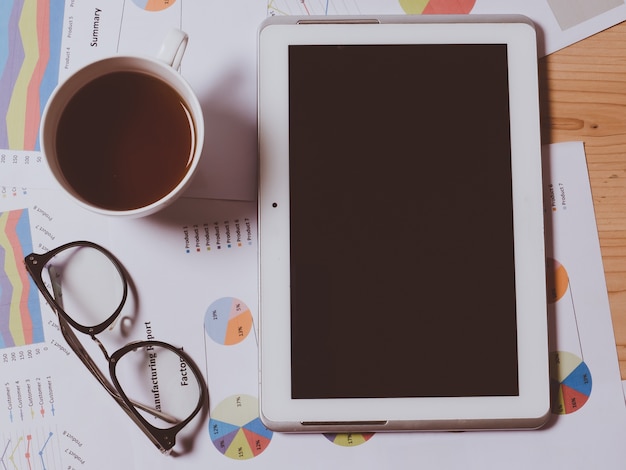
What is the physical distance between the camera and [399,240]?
58 cm

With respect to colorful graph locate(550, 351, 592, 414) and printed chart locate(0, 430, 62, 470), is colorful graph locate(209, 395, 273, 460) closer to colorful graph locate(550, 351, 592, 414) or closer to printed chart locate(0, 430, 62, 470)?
printed chart locate(0, 430, 62, 470)

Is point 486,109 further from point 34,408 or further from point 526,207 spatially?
point 34,408

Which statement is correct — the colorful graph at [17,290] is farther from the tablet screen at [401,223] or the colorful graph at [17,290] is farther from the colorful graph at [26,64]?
the tablet screen at [401,223]

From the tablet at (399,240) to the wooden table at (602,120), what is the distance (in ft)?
0.16

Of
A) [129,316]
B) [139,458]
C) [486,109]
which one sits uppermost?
[486,109]

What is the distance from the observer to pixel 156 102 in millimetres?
549

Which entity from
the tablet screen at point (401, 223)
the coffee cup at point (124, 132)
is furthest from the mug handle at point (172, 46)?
the tablet screen at point (401, 223)

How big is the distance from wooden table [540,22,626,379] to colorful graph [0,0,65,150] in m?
0.50

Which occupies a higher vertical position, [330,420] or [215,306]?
[215,306]

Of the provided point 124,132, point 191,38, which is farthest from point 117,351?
point 191,38

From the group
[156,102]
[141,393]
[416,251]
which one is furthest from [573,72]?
[141,393]

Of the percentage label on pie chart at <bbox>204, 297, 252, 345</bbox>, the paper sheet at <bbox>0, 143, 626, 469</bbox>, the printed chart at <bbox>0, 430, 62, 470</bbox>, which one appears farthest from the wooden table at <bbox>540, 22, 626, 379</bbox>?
the printed chart at <bbox>0, 430, 62, 470</bbox>

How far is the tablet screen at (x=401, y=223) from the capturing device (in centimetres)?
58

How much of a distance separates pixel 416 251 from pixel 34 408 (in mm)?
411
